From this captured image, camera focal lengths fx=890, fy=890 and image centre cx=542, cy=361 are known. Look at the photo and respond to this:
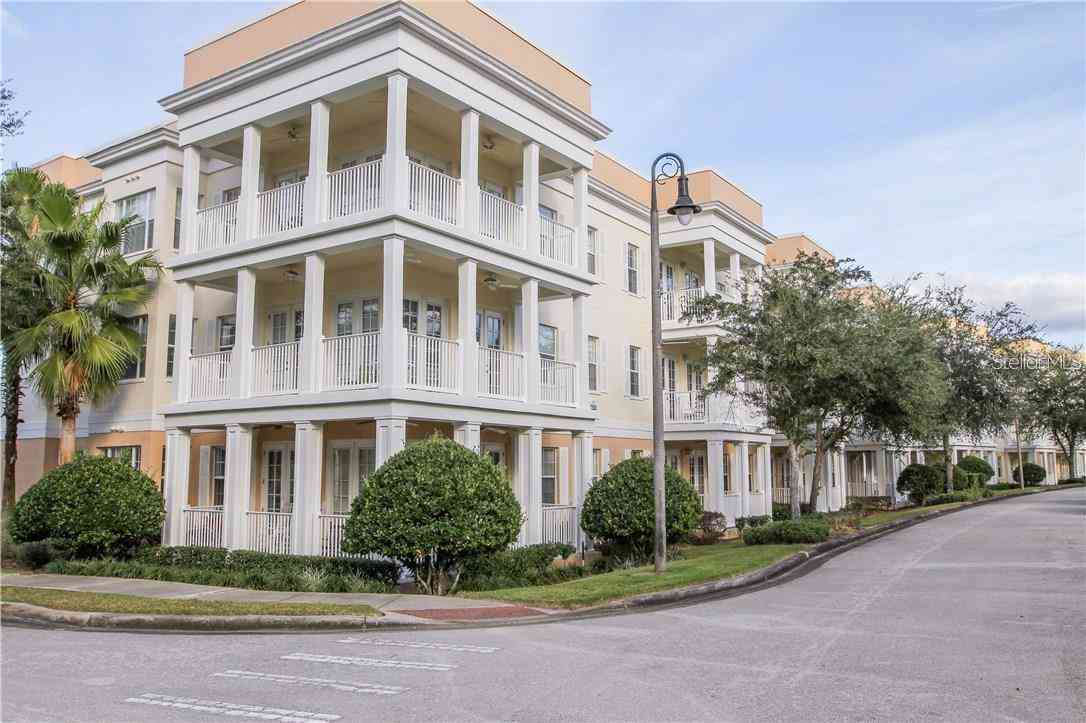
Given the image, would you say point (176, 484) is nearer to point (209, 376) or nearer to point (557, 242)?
point (209, 376)

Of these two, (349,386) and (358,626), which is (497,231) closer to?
(349,386)

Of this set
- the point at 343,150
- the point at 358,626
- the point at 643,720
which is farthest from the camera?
the point at 343,150

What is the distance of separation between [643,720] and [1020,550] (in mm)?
15682

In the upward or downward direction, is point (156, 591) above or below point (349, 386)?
below

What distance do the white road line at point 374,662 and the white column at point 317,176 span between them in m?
10.7

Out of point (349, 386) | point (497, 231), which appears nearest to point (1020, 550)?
point (497, 231)

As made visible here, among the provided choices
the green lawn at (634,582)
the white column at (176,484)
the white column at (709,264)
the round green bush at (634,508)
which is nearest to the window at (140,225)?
the white column at (176,484)

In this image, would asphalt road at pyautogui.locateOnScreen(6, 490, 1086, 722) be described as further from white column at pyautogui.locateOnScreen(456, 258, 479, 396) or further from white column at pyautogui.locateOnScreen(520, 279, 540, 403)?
white column at pyautogui.locateOnScreen(520, 279, 540, 403)

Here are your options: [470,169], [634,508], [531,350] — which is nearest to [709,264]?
[531,350]

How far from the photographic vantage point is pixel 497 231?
19781mm

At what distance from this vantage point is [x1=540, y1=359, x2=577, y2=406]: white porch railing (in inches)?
826

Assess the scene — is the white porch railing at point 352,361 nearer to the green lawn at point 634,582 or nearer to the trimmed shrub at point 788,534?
the green lawn at point 634,582

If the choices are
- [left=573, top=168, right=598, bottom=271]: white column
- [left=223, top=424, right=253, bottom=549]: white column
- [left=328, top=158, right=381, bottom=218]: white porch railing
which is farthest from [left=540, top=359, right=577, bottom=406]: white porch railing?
[left=223, top=424, right=253, bottom=549]: white column

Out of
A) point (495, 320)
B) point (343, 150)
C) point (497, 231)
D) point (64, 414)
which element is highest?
point (343, 150)
